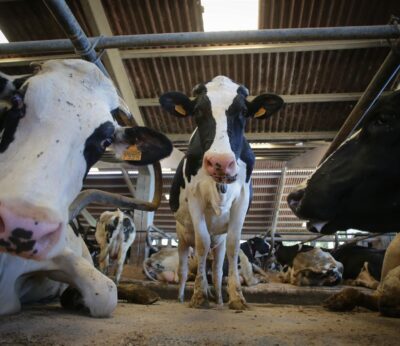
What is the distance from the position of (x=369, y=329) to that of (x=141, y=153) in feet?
5.92

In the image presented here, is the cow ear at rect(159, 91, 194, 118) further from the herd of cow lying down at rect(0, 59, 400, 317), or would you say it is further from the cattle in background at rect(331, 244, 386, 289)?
the cattle in background at rect(331, 244, 386, 289)

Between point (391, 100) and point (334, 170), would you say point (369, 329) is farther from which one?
point (391, 100)

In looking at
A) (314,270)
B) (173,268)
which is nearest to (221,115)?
(314,270)

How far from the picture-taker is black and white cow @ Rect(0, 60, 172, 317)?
4.38 feet

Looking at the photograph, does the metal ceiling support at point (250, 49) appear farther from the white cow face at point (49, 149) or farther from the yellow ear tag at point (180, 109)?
the white cow face at point (49, 149)

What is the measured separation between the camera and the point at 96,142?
77.6 inches

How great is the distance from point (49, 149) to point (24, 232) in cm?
47

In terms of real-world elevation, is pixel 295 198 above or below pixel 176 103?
below

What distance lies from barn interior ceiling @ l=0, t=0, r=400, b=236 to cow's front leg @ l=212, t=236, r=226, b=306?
2931 mm

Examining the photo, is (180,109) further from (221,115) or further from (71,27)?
(71,27)

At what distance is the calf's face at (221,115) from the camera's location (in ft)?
Answer: 9.50

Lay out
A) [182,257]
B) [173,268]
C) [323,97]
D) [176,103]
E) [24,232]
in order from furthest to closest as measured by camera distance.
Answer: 1. [173,268]
2. [323,97]
3. [182,257]
4. [176,103]
5. [24,232]

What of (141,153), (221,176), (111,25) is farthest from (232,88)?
(111,25)

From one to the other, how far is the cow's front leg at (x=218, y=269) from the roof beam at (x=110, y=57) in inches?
132
